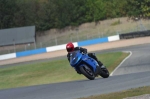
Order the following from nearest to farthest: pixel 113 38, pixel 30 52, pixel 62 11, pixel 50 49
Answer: pixel 113 38, pixel 50 49, pixel 30 52, pixel 62 11

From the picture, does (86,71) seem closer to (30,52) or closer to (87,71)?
(87,71)

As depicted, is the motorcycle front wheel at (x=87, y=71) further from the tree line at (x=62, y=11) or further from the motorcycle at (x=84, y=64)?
the tree line at (x=62, y=11)

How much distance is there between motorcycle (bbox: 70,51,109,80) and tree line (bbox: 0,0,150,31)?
66896 millimetres

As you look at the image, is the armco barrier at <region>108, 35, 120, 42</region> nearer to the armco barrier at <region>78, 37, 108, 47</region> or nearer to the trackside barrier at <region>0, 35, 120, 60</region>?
the trackside barrier at <region>0, 35, 120, 60</region>

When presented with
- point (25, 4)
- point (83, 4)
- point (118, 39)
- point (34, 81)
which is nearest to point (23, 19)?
point (25, 4)

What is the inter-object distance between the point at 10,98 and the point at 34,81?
14639 mm

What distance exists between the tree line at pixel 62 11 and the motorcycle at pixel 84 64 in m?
66.9

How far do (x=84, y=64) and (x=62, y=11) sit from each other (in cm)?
7987

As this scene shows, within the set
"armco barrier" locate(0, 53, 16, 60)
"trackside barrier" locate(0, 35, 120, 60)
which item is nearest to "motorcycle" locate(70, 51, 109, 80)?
"trackside barrier" locate(0, 35, 120, 60)

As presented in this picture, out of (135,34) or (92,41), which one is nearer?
(135,34)

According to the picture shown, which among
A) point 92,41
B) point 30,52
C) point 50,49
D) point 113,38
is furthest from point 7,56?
point 113,38

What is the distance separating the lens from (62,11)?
3674 inches

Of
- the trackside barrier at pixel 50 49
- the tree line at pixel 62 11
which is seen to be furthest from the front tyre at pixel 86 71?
the tree line at pixel 62 11

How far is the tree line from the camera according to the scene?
85.8m
